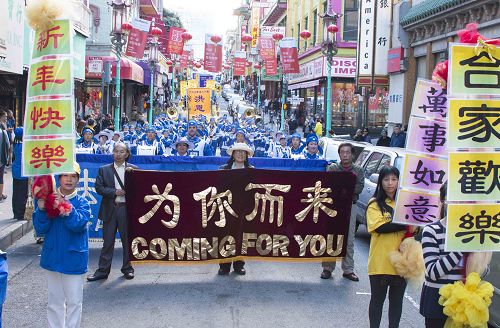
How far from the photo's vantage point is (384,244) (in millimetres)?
5160

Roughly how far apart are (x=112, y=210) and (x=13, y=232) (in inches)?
110

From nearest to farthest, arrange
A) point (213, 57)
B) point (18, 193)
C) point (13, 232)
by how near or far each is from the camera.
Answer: point (13, 232) → point (18, 193) → point (213, 57)

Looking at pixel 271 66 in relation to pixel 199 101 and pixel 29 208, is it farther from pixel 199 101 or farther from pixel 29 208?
pixel 29 208

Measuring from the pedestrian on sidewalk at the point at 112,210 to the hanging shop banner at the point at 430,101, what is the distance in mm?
4218

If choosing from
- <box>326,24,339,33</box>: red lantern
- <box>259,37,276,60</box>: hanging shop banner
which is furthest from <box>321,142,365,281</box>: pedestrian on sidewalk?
<box>259,37,276,60</box>: hanging shop banner

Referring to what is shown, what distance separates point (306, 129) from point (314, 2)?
12.9 m

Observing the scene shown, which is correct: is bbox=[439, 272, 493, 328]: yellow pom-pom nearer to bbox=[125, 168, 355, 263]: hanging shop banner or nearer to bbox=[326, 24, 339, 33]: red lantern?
bbox=[125, 168, 355, 263]: hanging shop banner

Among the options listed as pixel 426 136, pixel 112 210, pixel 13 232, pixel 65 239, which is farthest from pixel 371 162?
pixel 65 239

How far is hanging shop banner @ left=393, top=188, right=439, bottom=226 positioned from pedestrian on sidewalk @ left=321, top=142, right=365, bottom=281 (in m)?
3.14

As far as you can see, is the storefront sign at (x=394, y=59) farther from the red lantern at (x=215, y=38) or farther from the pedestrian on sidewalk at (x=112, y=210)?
the pedestrian on sidewalk at (x=112, y=210)

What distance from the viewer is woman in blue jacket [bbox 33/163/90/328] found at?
16.3 feet

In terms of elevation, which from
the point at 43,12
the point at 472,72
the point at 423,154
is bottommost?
the point at 423,154

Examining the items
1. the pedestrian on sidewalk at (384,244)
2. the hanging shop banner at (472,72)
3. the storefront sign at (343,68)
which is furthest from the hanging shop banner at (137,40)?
the hanging shop banner at (472,72)

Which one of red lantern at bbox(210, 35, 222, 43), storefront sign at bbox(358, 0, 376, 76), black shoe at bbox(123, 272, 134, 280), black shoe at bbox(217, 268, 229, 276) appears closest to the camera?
black shoe at bbox(123, 272, 134, 280)
